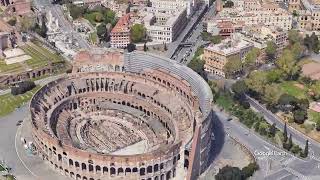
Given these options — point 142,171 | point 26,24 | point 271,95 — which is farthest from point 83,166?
point 26,24

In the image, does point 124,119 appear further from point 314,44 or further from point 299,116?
point 314,44

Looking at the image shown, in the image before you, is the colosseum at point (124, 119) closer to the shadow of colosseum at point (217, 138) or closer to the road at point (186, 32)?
the shadow of colosseum at point (217, 138)

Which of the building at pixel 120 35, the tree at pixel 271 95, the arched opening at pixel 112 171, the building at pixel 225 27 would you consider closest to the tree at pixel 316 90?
the tree at pixel 271 95

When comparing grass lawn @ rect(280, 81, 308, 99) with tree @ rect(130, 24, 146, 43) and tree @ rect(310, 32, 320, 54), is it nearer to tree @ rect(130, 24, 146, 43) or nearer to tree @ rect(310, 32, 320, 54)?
tree @ rect(310, 32, 320, 54)

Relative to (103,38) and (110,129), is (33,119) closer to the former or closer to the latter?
(110,129)

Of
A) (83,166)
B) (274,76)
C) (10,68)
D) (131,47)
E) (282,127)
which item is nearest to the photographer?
(83,166)
